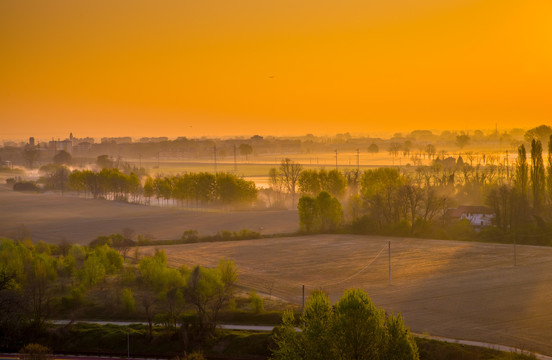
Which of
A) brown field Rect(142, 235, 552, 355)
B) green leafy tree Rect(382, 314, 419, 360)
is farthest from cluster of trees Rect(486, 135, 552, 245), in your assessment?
green leafy tree Rect(382, 314, 419, 360)

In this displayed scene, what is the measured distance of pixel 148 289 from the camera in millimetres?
32000

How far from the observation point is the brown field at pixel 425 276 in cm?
2525

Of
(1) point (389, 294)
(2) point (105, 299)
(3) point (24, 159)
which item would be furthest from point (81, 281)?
(3) point (24, 159)

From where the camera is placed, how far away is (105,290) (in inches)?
1257

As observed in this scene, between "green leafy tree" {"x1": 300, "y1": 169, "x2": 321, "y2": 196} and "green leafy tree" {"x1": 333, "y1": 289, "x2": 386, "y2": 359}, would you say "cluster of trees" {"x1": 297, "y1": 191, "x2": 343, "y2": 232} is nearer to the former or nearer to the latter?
"green leafy tree" {"x1": 300, "y1": 169, "x2": 321, "y2": 196}

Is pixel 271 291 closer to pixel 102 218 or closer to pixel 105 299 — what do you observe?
pixel 105 299

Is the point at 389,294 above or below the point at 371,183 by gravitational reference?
below

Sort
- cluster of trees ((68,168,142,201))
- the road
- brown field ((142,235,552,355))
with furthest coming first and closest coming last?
1. cluster of trees ((68,168,142,201))
2. brown field ((142,235,552,355))
3. the road

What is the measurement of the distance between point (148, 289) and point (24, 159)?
424ft

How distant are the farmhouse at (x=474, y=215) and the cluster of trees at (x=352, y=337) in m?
32.7

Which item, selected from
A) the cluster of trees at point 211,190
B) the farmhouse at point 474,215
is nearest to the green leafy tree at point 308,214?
the farmhouse at point 474,215

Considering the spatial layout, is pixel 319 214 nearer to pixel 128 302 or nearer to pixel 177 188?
pixel 177 188

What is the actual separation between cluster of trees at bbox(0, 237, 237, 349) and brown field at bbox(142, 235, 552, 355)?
3284 millimetres

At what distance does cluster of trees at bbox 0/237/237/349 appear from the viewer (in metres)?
25.2
